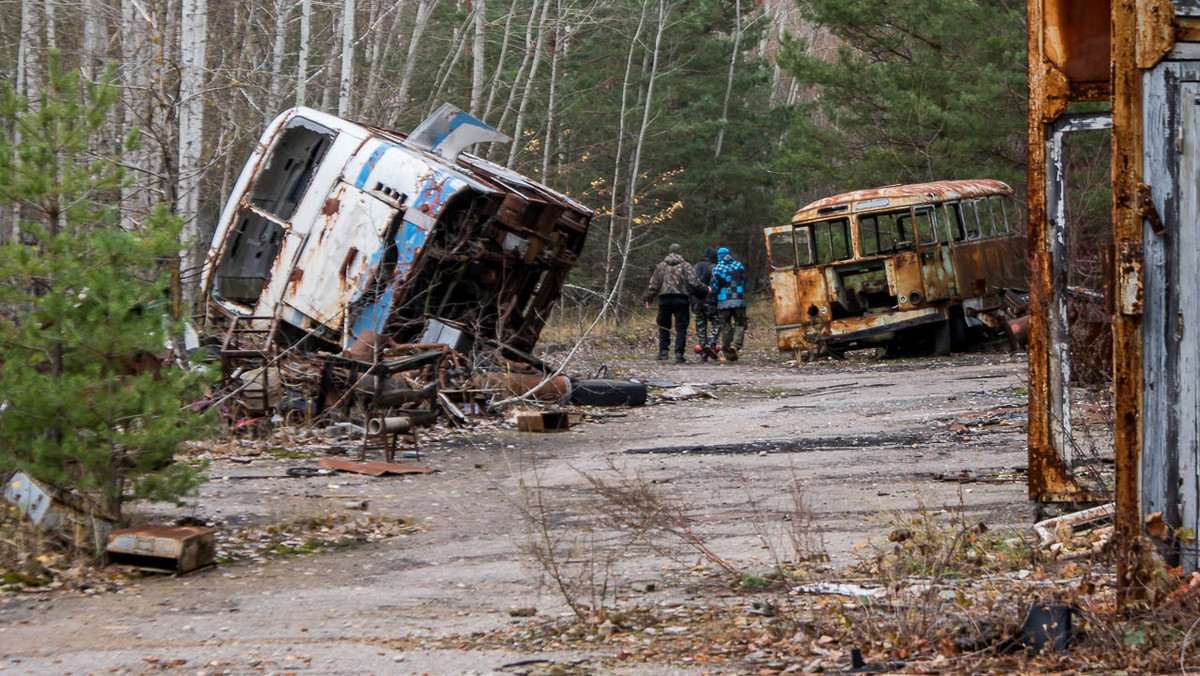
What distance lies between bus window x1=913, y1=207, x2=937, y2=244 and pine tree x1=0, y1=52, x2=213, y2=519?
50.7 ft

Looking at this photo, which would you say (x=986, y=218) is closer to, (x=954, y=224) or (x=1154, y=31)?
(x=954, y=224)

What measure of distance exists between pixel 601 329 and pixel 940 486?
17850 millimetres

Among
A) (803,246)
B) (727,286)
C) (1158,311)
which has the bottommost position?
(727,286)

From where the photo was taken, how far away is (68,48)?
85.1 feet

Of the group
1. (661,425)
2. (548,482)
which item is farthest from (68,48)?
(548,482)

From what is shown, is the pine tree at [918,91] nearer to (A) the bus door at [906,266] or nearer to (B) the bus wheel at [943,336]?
(A) the bus door at [906,266]

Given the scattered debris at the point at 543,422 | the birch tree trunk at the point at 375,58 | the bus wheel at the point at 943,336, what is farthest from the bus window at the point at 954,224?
the scattered debris at the point at 543,422

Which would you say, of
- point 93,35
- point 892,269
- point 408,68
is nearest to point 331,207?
point 93,35

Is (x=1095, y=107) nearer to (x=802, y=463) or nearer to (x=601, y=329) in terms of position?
(x=601, y=329)

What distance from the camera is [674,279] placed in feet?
68.5

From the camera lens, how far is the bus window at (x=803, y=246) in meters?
21.2

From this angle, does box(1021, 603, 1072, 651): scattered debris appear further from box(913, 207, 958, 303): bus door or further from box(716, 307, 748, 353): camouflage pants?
box(716, 307, 748, 353): camouflage pants

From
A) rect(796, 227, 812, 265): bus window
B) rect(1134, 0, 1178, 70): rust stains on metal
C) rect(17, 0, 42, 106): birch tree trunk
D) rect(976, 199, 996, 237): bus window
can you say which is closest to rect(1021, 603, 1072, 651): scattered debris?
rect(1134, 0, 1178, 70): rust stains on metal

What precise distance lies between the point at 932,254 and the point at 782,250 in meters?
2.44
